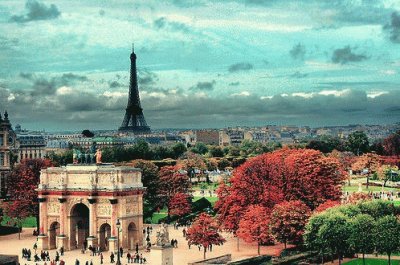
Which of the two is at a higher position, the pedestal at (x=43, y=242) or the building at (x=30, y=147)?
→ the building at (x=30, y=147)

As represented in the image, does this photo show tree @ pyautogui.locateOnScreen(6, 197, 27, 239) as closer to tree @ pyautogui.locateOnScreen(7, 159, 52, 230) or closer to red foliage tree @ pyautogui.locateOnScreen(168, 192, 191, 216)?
tree @ pyautogui.locateOnScreen(7, 159, 52, 230)

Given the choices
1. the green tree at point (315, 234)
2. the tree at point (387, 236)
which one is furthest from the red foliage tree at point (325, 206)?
the tree at point (387, 236)

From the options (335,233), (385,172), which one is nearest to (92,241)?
(335,233)

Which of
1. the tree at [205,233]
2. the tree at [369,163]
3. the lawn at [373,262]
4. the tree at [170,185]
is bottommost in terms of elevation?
the lawn at [373,262]

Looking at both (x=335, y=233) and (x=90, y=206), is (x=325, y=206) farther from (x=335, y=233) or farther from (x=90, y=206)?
(x=90, y=206)

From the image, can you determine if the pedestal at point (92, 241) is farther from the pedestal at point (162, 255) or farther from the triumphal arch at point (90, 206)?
the pedestal at point (162, 255)

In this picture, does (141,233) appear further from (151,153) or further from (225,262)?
(151,153)

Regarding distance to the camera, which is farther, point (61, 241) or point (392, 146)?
point (392, 146)
